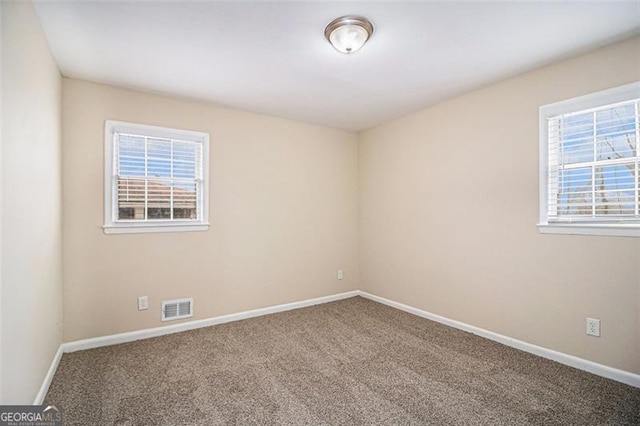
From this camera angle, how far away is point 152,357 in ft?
8.97

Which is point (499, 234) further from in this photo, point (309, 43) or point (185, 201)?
point (185, 201)

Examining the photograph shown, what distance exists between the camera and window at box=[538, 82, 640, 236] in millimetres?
2275

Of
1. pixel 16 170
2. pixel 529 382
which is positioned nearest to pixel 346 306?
pixel 529 382

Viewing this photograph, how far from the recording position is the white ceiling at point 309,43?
1935 millimetres

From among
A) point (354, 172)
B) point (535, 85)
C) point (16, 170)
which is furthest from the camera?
point (354, 172)

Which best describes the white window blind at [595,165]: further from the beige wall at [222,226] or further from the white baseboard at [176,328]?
the white baseboard at [176,328]

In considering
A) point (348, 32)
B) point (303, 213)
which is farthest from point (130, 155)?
point (348, 32)

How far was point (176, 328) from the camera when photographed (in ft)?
10.9

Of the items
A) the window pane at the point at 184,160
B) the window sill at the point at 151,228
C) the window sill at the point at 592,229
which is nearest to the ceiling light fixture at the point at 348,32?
the window pane at the point at 184,160

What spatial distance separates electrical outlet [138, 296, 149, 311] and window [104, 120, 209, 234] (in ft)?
2.21

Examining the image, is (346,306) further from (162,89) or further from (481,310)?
(162,89)

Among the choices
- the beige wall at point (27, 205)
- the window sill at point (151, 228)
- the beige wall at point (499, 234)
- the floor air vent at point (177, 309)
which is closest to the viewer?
the beige wall at point (27, 205)

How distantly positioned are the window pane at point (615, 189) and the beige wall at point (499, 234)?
0.23 metres

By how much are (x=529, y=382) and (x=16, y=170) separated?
3.49 m
